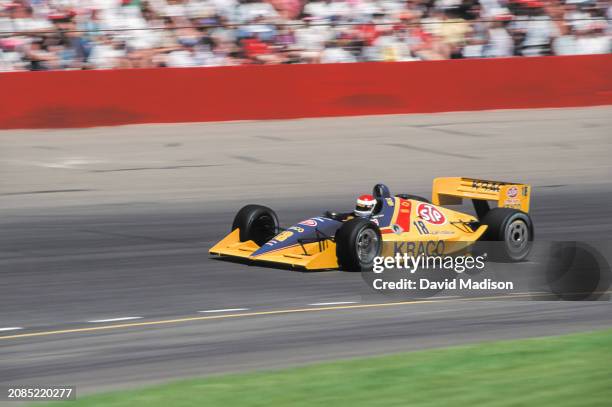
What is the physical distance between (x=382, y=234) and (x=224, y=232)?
10.3 ft

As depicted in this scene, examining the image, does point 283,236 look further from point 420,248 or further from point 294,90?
point 294,90

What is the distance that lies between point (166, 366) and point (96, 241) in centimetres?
538

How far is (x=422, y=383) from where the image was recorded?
6758 mm

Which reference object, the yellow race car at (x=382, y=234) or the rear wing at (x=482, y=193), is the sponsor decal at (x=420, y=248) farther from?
the rear wing at (x=482, y=193)

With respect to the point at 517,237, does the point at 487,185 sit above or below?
above

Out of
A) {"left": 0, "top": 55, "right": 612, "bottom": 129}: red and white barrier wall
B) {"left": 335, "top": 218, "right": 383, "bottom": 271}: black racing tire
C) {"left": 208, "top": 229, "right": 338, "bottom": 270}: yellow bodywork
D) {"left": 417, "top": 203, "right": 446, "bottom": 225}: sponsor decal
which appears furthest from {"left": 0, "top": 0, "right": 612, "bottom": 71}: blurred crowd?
{"left": 335, "top": 218, "right": 383, "bottom": 271}: black racing tire

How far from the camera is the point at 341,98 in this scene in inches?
851

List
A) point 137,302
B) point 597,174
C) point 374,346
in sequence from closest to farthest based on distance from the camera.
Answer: point 374,346 → point 137,302 → point 597,174

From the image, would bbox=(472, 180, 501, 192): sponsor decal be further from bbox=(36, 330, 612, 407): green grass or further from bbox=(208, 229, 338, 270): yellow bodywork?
bbox=(36, 330, 612, 407): green grass

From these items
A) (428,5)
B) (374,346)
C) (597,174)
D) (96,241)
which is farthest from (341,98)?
(374,346)

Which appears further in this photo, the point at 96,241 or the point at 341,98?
the point at 341,98

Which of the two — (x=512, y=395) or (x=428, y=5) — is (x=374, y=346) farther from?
(x=428, y=5)

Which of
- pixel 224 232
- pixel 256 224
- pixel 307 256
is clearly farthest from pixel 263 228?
pixel 224 232

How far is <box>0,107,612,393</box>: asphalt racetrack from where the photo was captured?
27.8 ft
